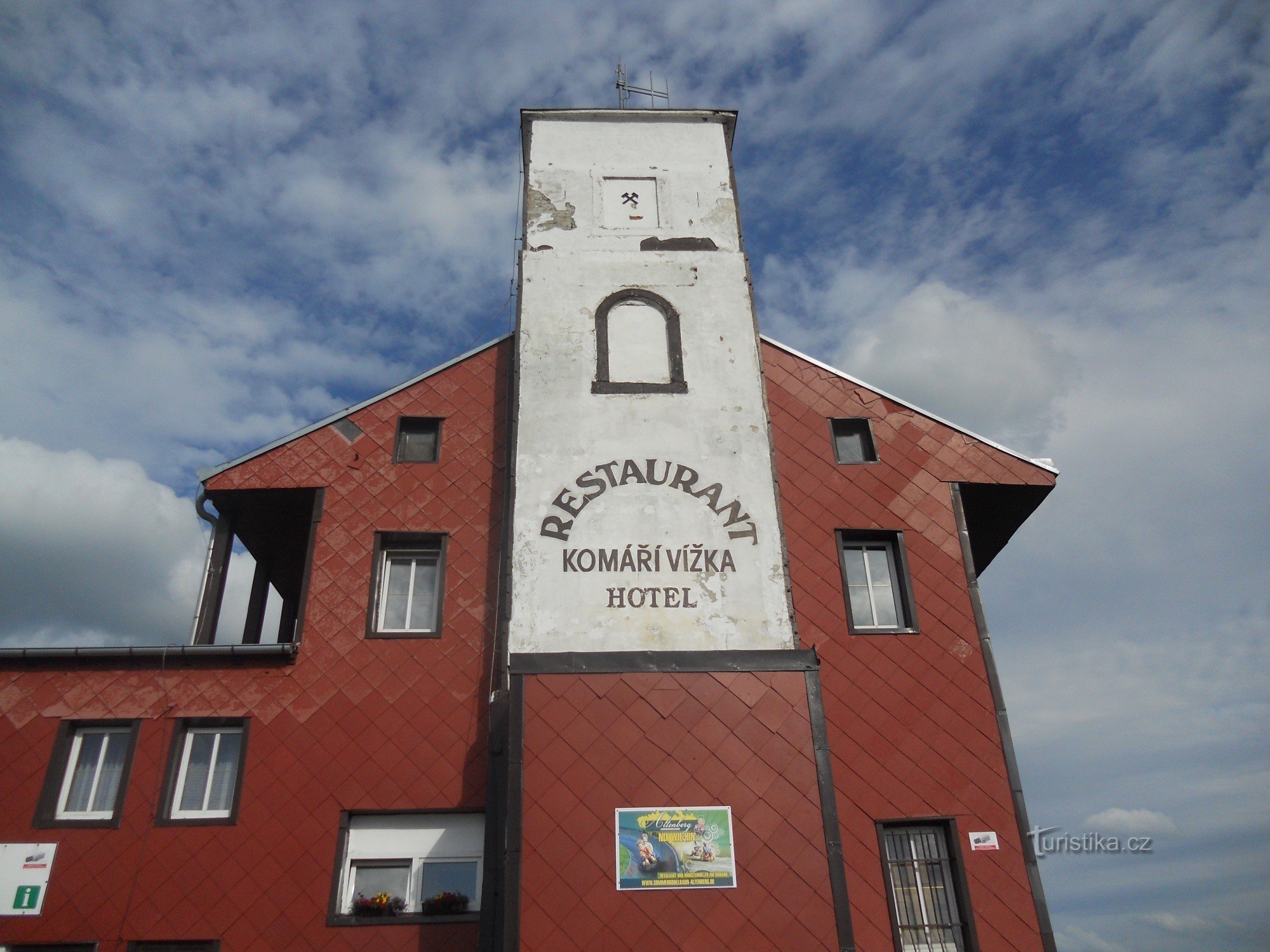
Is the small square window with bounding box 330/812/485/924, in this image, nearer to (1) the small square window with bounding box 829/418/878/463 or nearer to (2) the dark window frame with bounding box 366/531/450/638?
(2) the dark window frame with bounding box 366/531/450/638

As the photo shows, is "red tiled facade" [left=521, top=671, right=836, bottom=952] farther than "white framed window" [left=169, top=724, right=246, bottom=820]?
No

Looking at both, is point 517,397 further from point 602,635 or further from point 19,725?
point 19,725

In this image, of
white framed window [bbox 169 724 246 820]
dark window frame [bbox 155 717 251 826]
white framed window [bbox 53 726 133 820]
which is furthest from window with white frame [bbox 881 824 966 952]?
white framed window [bbox 53 726 133 820]

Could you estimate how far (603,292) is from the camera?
55.2 feet

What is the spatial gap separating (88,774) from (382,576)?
512cm

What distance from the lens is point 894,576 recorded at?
15.7 meters

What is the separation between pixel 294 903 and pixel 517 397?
835cm

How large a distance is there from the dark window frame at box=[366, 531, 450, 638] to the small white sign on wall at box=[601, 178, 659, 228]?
276 inches

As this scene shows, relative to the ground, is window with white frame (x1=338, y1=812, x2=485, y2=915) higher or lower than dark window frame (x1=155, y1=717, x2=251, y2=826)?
lower

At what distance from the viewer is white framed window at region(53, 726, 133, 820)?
13.4 metres

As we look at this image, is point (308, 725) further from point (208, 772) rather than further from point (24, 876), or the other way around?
point (24, 876)

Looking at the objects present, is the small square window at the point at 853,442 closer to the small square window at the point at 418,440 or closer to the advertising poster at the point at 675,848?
the advertising poster at the point at 675,848

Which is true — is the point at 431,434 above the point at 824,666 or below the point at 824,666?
above

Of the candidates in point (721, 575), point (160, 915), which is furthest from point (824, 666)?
point (160, 915)
